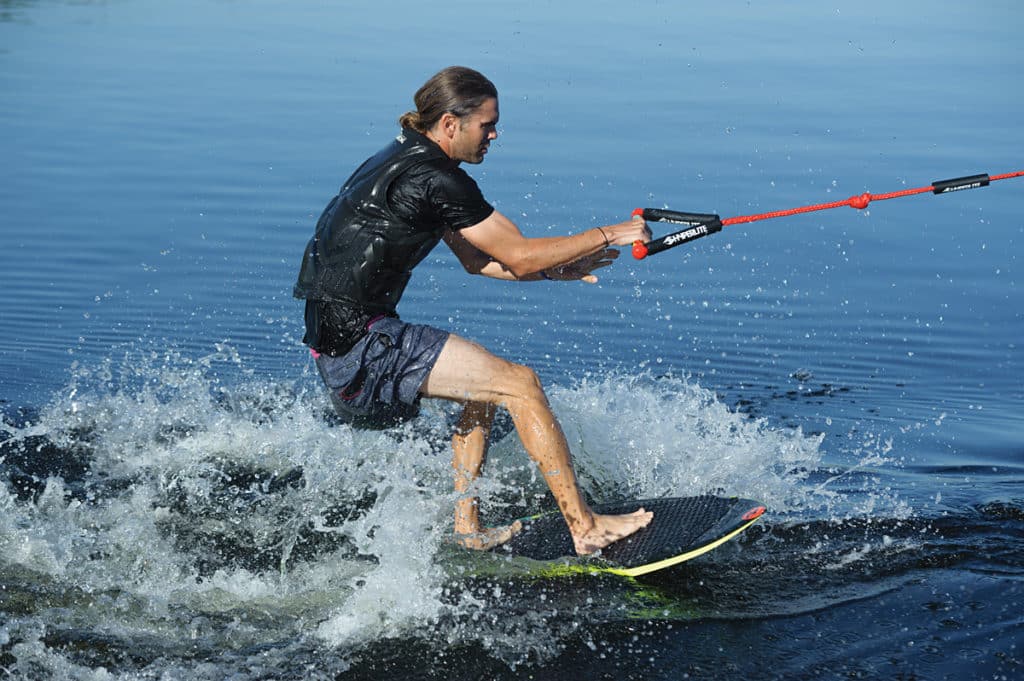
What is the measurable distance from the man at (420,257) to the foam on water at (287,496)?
51 cm

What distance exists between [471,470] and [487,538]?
0.30m

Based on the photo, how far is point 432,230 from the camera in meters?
5.25

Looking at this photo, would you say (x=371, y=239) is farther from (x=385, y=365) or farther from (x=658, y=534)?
(x=658, y=534)

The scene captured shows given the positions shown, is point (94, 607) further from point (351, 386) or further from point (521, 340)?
point (521, 340)

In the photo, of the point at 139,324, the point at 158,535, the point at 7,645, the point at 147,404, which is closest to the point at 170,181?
the point at 139,324

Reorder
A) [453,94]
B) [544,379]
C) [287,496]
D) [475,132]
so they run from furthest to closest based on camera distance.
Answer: [544,379]
[287,496]
[475,132]
[453,94]

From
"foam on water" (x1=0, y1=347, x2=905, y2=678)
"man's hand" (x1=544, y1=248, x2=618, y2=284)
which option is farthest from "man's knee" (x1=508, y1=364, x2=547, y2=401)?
"foam on water" (x1=0, y1=347, x2=905, y2=678)

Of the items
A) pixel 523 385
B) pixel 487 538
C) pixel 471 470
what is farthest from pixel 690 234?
pixel 487 538

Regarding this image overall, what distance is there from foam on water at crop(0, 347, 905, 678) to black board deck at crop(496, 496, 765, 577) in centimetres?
30

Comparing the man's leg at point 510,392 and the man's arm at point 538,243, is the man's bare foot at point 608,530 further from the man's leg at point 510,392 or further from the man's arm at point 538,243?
the man's arm at point 538,243

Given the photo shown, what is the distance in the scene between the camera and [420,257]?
5.35 meters

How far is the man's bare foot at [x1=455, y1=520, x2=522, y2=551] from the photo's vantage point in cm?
552

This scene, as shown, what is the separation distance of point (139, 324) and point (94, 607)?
13.5 feet

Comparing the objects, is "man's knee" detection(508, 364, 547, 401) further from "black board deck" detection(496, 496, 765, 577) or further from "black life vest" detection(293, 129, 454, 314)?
"black board deck" detection(496, 496, 765, 577)
